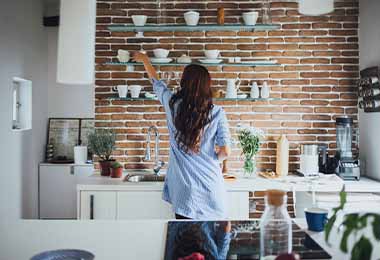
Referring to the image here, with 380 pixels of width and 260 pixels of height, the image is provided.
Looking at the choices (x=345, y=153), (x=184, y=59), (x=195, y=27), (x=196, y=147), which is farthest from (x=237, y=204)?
(x=195, y=27)

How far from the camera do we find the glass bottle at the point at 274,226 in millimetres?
1206

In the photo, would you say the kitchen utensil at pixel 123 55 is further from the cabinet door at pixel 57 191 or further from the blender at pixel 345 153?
the cabinet door at pixel 57 191

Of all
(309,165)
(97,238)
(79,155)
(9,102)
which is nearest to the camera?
(97,238)

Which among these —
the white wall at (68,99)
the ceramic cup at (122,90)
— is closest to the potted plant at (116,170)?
the ceramic cup at (122,90)

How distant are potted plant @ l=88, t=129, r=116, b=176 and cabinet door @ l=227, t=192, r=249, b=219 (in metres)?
1.12

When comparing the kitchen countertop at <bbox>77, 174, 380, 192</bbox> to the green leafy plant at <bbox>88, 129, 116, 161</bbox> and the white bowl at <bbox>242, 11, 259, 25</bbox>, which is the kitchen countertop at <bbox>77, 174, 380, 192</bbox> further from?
the white bowl at <bbox>242, 11, 259, 25</bbox>

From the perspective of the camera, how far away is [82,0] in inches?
59.9

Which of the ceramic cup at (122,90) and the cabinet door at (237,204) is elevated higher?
the ceramic cup at (122,90)

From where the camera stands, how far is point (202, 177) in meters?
2.51

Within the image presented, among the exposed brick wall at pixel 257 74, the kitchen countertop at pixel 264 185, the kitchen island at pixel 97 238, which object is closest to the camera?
the kitchen island at pixel 97 238

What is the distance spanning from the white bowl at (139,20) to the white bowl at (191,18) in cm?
38

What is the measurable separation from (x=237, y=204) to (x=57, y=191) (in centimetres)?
294

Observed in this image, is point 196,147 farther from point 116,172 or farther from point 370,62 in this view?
point 370,62

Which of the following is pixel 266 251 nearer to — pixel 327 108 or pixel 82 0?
pixel 82 0
